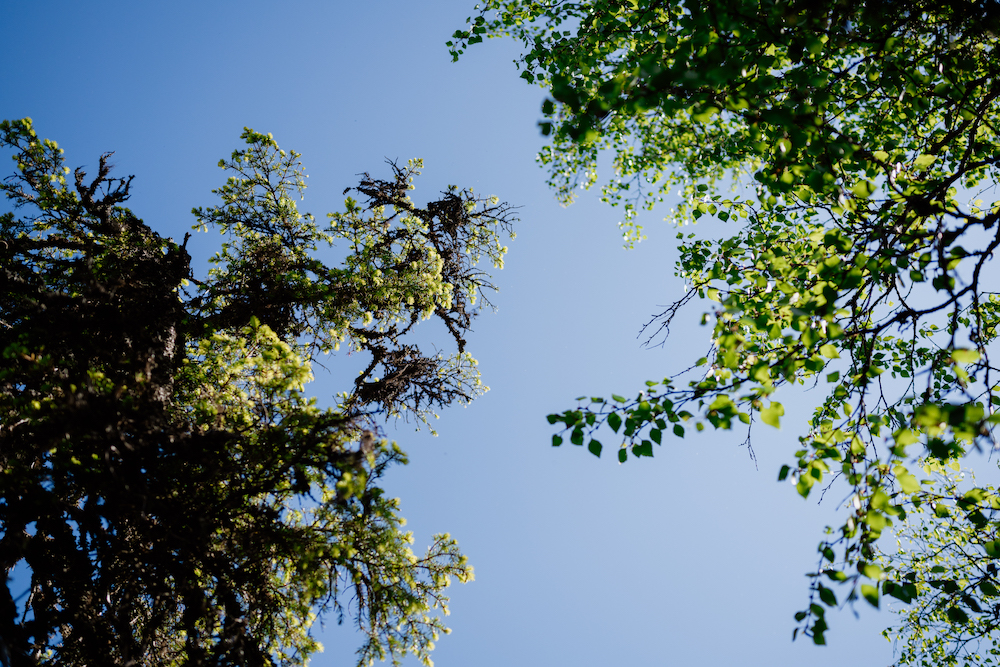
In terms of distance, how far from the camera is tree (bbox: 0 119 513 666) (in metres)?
5.04

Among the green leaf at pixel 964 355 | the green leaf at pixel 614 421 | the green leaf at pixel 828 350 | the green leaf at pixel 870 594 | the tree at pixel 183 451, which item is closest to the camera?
the green leaf at pixel 964 355

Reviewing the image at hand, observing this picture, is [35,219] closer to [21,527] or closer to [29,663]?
[21,527]

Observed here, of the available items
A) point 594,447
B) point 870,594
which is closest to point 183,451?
point 594,447

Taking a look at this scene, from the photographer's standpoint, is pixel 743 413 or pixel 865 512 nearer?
pixel 865 512

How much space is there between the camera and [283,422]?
5.35m

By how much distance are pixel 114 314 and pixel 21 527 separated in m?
2.87

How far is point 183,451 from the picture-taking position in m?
5.04

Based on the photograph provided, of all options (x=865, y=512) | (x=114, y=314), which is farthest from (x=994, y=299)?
(x=114, y=314)

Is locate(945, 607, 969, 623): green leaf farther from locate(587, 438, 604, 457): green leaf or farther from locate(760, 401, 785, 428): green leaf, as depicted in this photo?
locate(587, 438, 604, 457): green leaf

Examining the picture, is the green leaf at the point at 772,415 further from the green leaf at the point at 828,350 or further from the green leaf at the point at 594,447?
the green leaf at the point at 594,447

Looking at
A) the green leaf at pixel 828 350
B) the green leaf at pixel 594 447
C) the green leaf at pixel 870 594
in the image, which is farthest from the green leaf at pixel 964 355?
the green leaf at pixel 594 447

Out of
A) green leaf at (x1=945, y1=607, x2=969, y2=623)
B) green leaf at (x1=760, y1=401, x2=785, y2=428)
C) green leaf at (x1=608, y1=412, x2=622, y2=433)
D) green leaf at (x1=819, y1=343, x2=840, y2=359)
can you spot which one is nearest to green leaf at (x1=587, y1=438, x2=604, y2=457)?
green leaf at (x1=608, y1=412, x2=622, y2=433)

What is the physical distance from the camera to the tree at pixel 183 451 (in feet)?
16.5

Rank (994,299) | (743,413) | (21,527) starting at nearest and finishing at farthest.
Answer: (743,413) < (21,527) < (994,299)
